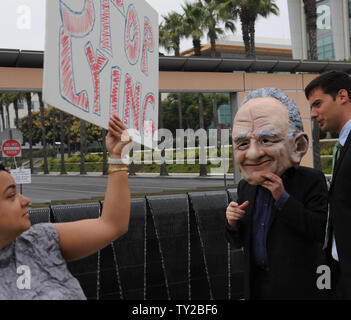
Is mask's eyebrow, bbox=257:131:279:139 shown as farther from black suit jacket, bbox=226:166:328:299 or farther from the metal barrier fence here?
the metal barrier fence

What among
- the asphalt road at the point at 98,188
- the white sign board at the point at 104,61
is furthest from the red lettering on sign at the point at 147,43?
the asphalt road at the point at 98,188

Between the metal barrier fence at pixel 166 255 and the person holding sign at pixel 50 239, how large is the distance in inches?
84.4

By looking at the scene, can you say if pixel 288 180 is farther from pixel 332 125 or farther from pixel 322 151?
pixel 322 151

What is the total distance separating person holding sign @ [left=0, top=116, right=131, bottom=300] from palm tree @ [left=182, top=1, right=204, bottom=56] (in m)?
33.6

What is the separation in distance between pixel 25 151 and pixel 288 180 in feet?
344

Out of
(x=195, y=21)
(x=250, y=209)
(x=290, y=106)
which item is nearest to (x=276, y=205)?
(x=250, y=209)

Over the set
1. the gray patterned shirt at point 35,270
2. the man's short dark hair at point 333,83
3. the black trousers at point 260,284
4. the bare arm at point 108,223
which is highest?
the man's short dark hair at point 333,83

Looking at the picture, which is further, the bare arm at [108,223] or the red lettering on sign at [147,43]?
the red lettering on sign at [147,43]

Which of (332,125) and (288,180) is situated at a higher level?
(332,125)

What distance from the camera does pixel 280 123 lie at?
1.97 metres

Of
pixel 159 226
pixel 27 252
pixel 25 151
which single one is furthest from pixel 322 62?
pixel 25 151

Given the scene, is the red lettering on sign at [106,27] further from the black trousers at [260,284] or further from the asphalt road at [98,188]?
the asphalt road at [98,188]

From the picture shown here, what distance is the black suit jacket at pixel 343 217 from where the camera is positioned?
2078mm

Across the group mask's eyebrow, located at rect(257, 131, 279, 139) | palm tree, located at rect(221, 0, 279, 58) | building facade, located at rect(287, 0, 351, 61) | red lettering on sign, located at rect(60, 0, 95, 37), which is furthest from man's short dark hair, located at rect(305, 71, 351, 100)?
building facade, located at rect(287, 0, 351, 61)
